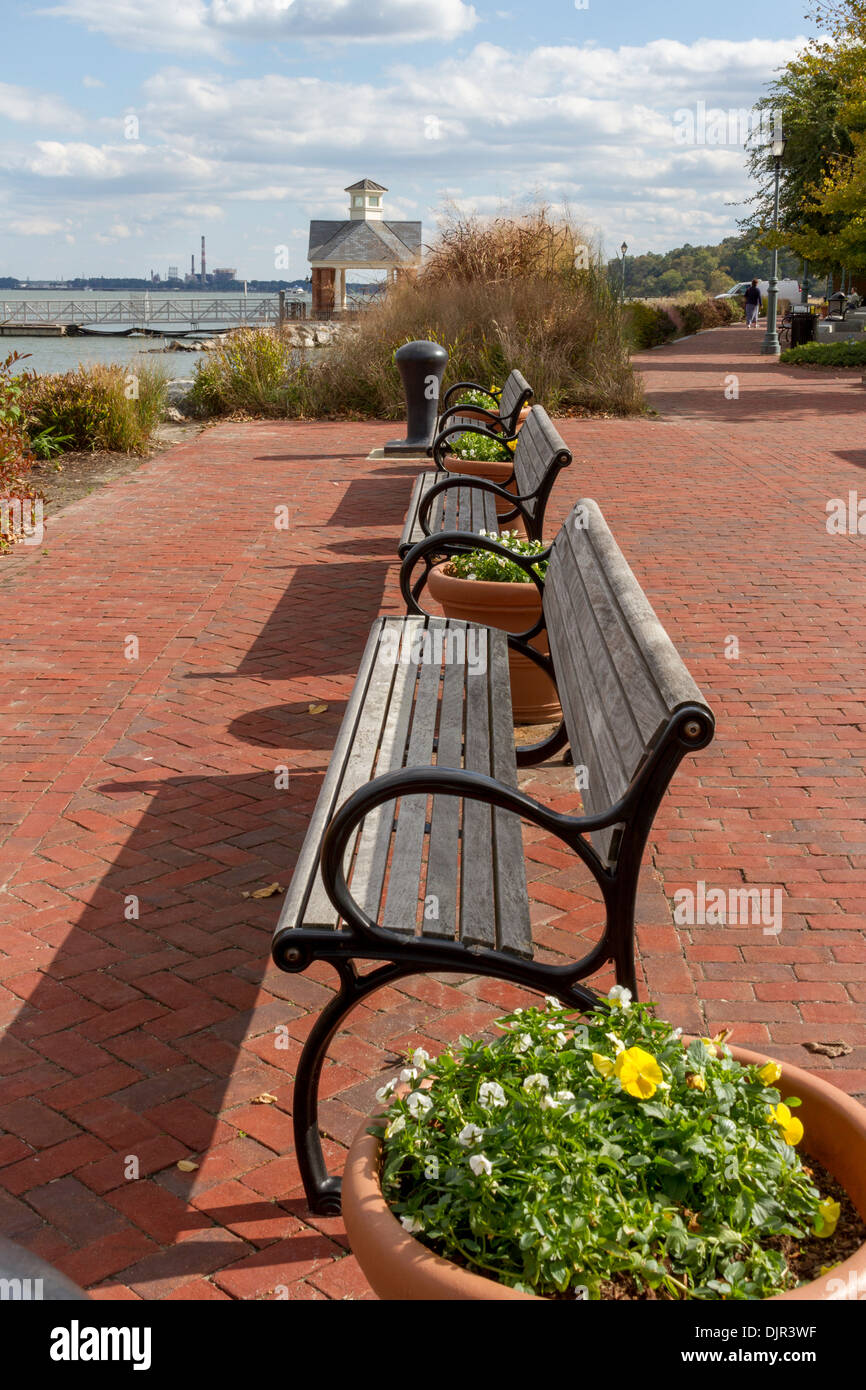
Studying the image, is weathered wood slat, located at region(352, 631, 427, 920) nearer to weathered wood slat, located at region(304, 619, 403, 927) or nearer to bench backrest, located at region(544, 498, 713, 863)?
weathered wood slat, located at region(304, 619, 403, 927)

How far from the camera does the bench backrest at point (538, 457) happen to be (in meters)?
5.42

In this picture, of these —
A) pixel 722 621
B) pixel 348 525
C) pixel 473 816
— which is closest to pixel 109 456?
pixel 348 525

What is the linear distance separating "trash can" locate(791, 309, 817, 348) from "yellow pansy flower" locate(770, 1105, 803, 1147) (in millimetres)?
31433

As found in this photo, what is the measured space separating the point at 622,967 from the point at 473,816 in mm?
690

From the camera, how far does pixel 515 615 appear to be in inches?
208

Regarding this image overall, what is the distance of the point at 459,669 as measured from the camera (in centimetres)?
424

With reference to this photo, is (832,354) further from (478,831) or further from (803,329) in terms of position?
(478,831)

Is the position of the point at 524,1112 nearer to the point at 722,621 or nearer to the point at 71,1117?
the point at 71,1117

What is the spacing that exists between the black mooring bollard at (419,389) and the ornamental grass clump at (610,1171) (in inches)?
425

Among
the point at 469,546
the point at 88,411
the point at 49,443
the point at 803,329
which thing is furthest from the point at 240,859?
the point at 803,329

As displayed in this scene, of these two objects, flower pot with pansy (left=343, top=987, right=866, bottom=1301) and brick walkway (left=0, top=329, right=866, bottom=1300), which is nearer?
flower pot with pansy (left=343, top=987, right=866, bottom=1301)

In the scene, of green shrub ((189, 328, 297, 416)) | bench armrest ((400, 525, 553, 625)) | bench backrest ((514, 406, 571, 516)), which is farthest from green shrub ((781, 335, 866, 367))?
bench armrest ((400, 525, 553, 625))

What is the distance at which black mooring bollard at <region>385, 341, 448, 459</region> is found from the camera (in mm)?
12898

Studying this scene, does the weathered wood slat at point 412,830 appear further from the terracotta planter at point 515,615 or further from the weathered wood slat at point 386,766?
the terracotta planter at point 515,615
